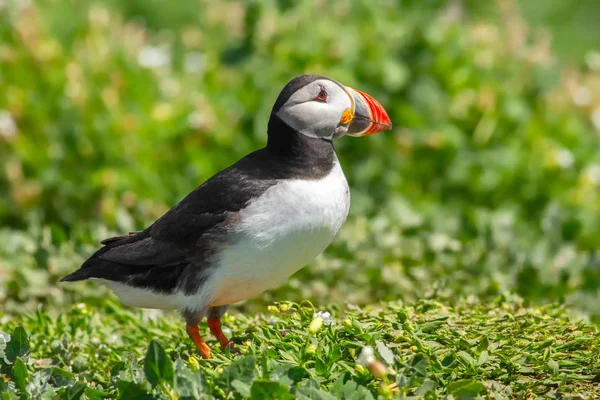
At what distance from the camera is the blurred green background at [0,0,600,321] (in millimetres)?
6992

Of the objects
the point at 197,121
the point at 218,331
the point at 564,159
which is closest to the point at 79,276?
the point at 218,331

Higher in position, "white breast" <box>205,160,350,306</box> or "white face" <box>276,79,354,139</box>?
"white face" <box>276,79,354,139</box>

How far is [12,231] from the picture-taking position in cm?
768

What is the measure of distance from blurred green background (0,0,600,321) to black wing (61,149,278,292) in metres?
1.88

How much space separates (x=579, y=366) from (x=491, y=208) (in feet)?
12.9

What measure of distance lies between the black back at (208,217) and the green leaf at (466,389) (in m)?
1.30

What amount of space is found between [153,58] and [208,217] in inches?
183

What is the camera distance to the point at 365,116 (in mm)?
4648

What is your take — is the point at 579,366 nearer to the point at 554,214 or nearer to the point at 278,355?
the point at 278,355

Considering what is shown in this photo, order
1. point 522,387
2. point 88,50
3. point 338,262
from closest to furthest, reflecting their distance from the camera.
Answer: point 522,387
point 338,262
point 88,50

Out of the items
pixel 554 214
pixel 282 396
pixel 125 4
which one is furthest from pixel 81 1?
pixel 282 396

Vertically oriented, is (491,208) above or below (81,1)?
below

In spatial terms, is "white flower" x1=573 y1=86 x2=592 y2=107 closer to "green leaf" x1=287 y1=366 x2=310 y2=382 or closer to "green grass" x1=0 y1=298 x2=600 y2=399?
"green grass" x1=0 y1=298 x2=600 y2=399

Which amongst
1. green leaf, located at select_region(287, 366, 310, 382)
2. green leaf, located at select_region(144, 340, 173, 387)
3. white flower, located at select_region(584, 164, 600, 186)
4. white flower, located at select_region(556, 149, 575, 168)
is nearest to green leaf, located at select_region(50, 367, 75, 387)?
green leaf, located at select_region(144, 340, 173, 387)
